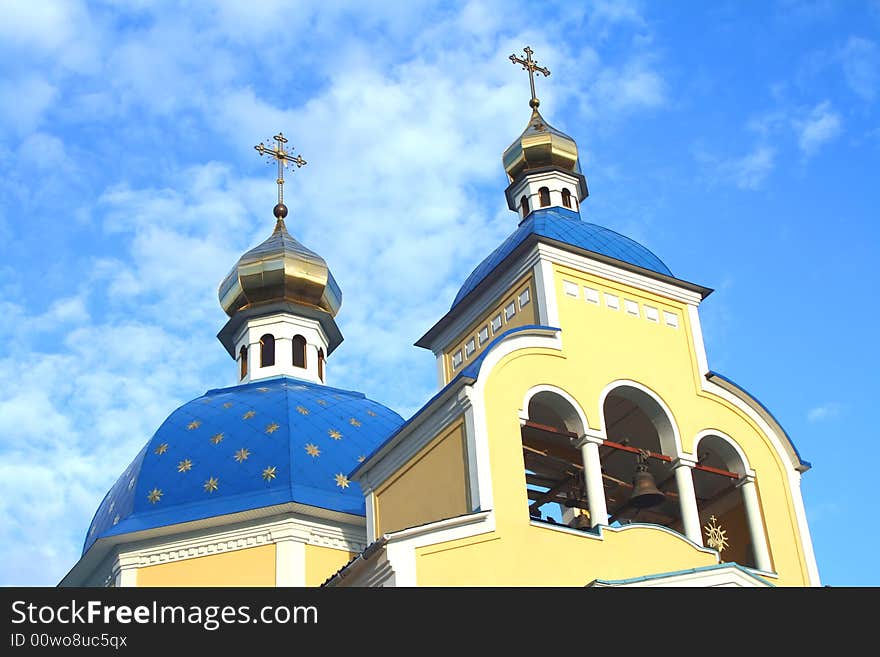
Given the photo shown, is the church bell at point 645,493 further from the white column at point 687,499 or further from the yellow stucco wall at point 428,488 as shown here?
the yellow stucco wall at point 428,488

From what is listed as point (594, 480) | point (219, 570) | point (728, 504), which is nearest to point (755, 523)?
point (728, 504)

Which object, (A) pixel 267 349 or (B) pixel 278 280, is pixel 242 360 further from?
(B) pixel 278 280

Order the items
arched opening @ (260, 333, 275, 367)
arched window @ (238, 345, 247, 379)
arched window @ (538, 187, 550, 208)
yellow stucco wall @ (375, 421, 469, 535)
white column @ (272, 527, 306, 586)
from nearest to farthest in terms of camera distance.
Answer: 1. yellow stucco wall @ (375, 421, 469, 535)
2. white column @ (272, 527, 306, 586)
3. arched window @ (538, 187, 550, 208)
4. arched opening @ (260, 333, 275, 367)
5. arched window @ (238, 345, 247, 379)

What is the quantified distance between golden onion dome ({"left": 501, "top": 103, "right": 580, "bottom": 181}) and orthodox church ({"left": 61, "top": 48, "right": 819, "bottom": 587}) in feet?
0.11

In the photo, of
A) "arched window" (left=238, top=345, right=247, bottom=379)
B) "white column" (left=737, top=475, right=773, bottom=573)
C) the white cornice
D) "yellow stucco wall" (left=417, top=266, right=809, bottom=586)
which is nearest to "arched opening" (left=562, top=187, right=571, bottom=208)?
the white cornice

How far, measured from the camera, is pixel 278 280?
21375 mm

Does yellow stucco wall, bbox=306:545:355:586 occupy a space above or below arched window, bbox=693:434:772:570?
above

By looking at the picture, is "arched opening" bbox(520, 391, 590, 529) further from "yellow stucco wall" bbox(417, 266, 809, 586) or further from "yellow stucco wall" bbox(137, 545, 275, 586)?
"yellow stucco wall" bbox(137, 545, 275, 586)

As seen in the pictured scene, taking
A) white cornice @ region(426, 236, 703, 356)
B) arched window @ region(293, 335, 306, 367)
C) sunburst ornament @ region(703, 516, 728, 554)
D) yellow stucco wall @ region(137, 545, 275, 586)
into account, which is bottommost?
sunburst ornament @ region(703, 516, 728, 554)

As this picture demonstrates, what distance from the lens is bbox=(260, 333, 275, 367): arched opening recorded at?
20922 mm

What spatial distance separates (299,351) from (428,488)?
29.6 ft

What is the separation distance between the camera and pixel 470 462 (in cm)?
1162
